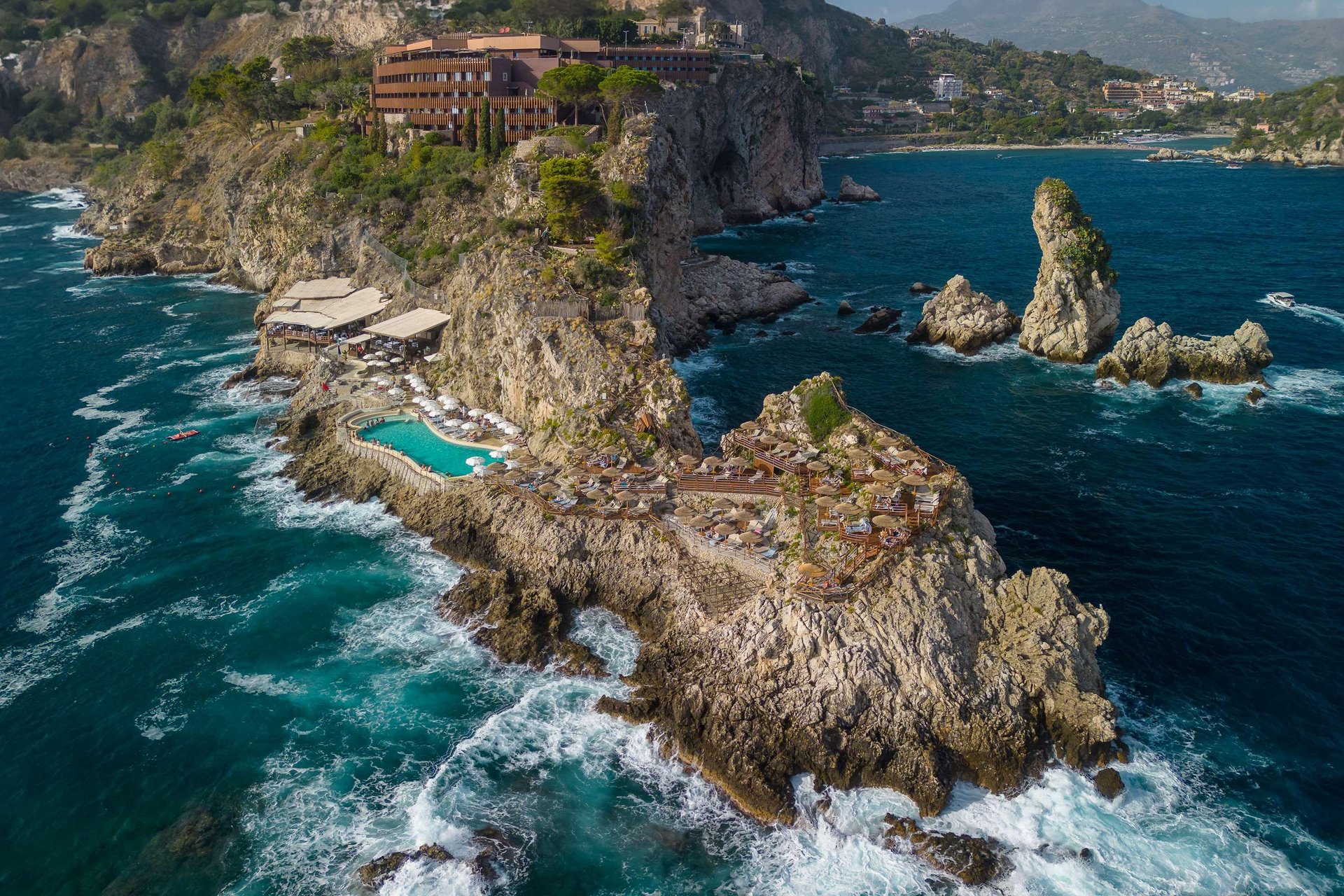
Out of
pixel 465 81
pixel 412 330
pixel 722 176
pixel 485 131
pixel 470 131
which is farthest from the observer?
pixel 722 176

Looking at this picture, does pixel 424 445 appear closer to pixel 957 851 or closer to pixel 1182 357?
pixel 957 851

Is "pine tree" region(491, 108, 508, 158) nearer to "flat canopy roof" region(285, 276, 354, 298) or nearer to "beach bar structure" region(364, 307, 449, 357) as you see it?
"flat canopy roof" region(285, 276, 354, 298)

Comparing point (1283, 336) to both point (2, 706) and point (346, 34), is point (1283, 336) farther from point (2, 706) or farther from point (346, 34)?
point (346, 34)

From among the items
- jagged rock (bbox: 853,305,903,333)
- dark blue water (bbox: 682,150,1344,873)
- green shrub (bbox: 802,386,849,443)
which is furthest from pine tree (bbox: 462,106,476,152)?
green shrub (bbox: 802,386,849,443)

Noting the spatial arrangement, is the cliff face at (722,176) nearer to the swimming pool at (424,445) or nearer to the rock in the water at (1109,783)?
the swimming pool at (424,445)

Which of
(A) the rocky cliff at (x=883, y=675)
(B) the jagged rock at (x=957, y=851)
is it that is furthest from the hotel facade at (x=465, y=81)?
(B) the jagged rock at (x=957, y=851)

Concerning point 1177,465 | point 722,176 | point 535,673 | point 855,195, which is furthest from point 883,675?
point 855,195
